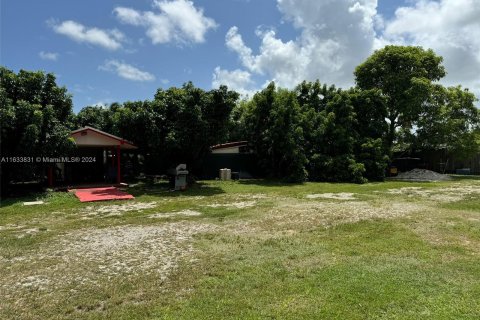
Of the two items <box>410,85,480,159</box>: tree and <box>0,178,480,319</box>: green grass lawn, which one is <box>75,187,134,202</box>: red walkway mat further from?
<box>410,85,480,159</box>: tree

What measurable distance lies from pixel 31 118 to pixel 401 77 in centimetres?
2260

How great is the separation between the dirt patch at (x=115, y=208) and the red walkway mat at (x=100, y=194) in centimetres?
124

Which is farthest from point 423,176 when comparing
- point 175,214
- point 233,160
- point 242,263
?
point 242,263

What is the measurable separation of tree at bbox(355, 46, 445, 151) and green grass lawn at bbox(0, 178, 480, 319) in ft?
51.2

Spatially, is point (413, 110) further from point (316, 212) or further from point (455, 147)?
point (316, 212)

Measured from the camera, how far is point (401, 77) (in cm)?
2355

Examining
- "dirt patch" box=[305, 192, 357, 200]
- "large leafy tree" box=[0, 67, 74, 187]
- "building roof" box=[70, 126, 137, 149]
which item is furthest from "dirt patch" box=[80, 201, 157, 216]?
"dirt patch" box=[305, 192, 357, 200]

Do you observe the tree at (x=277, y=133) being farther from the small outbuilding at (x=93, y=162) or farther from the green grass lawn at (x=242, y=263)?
the green grass lawn at (x=242, y=263)

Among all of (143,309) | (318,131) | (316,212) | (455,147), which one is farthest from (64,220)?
(455,147)

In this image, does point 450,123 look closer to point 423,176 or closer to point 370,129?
point 423,176

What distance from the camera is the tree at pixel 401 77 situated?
23219 mm

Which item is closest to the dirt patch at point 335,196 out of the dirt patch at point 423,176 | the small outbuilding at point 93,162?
the small outbuilding at point 93,162

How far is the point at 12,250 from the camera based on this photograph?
18.9 feet

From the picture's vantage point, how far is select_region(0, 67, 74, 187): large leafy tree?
11086 millimetres
